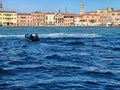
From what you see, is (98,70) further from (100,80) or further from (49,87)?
(49,87)

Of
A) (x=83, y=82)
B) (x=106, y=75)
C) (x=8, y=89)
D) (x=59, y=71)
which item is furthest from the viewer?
(x=59, y=71)

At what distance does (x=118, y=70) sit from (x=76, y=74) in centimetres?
233

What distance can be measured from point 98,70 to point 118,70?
3.17 feet

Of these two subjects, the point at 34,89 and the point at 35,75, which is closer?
the point at 34,89

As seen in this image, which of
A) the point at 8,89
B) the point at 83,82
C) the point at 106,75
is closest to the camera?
the point at 8,89

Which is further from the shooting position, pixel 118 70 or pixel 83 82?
pixel 118 70

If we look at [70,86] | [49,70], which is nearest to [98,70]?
[49,70]

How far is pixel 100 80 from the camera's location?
49.4 ft

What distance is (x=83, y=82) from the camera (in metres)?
14.6

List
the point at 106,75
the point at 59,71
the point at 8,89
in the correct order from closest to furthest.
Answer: the point at 8,89 → the point at 106,75 → the point at 59,71

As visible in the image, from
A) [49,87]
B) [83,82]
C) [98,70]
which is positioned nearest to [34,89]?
[49,87]

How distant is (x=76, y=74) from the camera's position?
16.6 m

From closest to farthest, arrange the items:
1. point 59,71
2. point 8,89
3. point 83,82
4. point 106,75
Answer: point 8,89 → point 83,82 → point 106,75 → point 59,71

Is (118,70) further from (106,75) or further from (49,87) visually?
(49,87)
